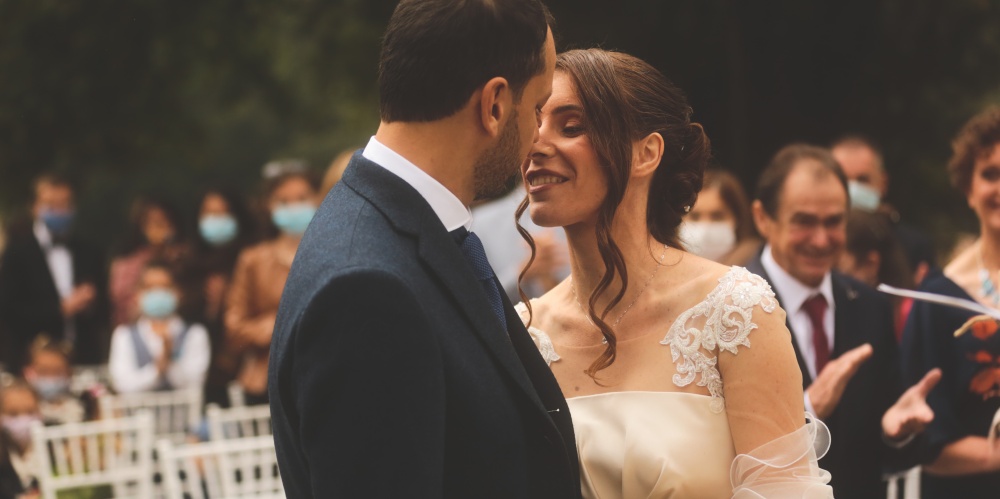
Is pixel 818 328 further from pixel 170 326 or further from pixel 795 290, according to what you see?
pixel 170 326

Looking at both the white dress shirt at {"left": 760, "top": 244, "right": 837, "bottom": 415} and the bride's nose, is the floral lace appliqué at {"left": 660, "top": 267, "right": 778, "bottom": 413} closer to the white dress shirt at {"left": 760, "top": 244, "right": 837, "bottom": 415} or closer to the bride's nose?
the bride's nose

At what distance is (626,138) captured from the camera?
3.33 metres

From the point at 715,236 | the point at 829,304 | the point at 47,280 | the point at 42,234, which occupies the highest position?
the point at 42,234

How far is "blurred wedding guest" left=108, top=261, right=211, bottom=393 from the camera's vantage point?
8.98m

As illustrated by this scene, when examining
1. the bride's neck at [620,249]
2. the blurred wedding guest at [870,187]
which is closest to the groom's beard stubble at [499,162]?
the bride's neck at [620,249]

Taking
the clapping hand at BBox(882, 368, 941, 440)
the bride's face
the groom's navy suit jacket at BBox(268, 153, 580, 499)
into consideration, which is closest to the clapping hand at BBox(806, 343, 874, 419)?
the clapping hand at BBox(882, 368, 941, 440)

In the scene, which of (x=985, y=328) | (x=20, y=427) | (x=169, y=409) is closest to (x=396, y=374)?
(x=985, y=328)

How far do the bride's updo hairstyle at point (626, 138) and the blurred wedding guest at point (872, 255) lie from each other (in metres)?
3.18

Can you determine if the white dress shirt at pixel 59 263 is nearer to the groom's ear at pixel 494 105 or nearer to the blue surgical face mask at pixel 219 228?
the blue surgical face mask at pixel 219 228

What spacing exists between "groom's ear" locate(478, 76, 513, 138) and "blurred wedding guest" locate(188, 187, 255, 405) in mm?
6656

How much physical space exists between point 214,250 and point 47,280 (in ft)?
5.90

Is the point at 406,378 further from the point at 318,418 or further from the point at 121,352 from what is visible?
the point at 121,352

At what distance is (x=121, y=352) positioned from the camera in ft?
29.8

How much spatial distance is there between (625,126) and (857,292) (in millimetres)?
2067
